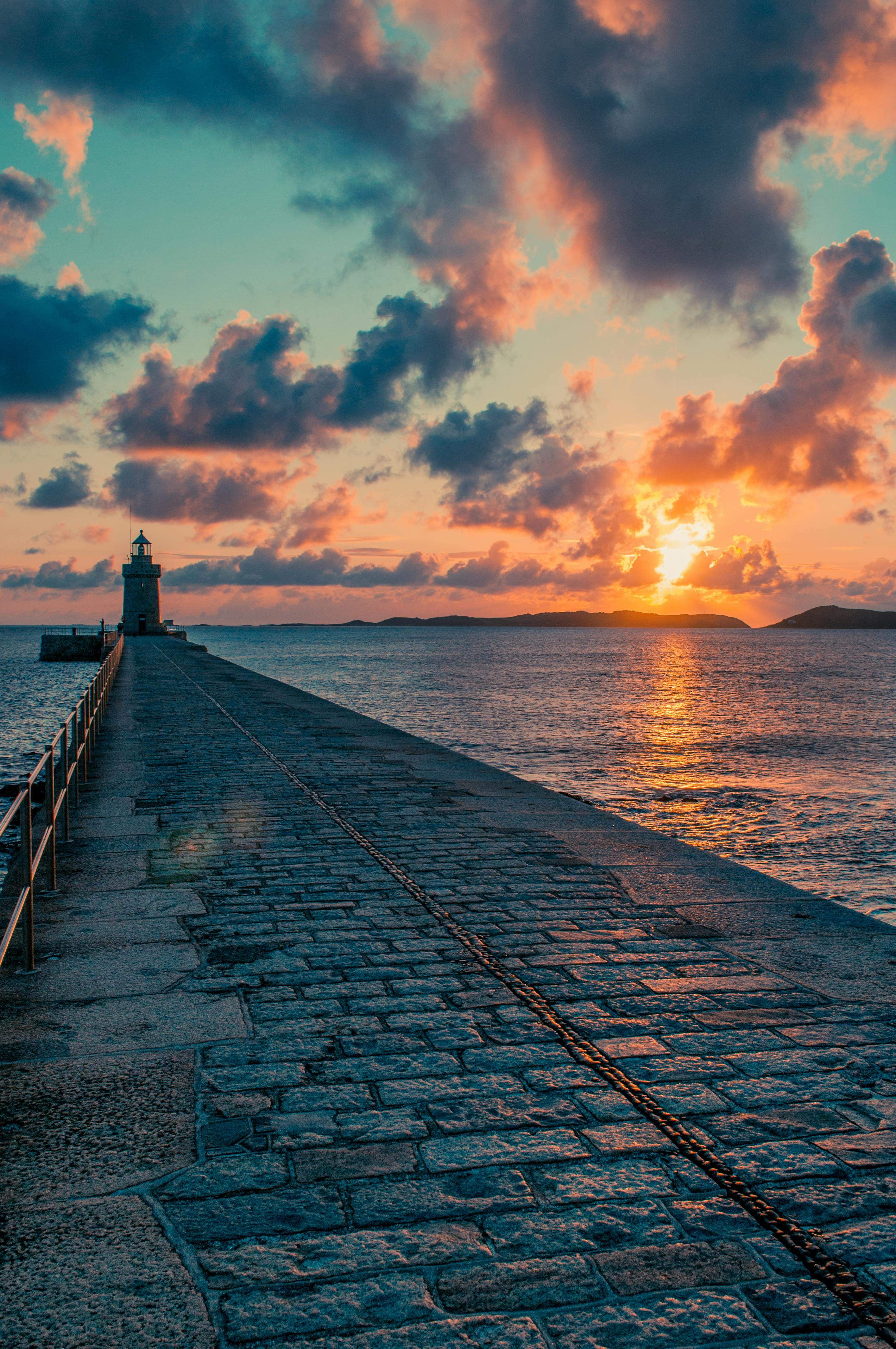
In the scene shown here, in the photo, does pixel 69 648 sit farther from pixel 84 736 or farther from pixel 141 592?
pixel 84 736

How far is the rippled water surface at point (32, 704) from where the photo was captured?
2228 centimetres

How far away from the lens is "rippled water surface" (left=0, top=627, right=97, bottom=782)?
22.3 metres

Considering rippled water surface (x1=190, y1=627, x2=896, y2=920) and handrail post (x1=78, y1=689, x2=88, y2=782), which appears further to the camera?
rippled water surface (x1=190, y1=627, x2=896, y2=920)

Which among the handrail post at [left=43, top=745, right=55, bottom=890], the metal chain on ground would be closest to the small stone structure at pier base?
the handrail post at [left=43, top=745, right=55, bottom=890]

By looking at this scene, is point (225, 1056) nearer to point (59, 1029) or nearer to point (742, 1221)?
point (59, 1029)

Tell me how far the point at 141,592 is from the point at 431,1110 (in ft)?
252

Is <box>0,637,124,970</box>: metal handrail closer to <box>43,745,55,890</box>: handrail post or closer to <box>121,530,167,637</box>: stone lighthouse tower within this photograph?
<box>43,745,55,890</box>: handrail post

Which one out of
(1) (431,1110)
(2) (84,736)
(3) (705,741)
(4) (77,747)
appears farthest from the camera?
(3) (705,741)

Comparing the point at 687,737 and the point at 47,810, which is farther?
the point at 687,737

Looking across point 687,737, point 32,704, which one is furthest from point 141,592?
point 687,737

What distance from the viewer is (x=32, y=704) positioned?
123 feet

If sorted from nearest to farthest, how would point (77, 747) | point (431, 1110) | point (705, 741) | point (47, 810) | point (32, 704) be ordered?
point (431, 1110), point (47, 810), point (77, 747), point (705, 741), point (32, 704)

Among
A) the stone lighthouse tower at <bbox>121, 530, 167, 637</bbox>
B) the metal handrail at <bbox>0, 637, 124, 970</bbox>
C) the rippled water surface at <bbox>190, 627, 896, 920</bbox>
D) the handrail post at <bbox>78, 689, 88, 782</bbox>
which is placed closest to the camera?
the metal handrail at <bbox>0, 637, 124, 970</bbox>

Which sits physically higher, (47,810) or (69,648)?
(47,810)
